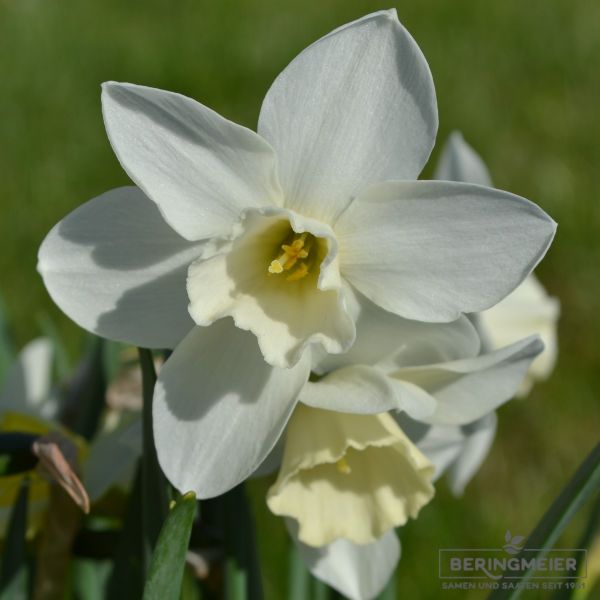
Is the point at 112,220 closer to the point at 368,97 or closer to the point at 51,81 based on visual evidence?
the point at 368,97

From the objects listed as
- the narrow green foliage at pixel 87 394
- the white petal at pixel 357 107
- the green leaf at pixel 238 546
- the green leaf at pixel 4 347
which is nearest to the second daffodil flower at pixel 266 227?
the white petal at pixel 357 107

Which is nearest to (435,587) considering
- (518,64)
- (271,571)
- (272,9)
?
(271,571)

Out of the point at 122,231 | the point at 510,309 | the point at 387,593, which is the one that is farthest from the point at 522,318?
the point at 122,231

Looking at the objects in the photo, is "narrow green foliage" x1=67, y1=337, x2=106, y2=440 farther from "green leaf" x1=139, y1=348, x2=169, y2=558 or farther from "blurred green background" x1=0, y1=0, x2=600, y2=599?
"blurred green background" x1=0, y1=0, x2=600, y2=599

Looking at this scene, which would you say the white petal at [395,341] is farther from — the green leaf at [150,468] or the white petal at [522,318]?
the white petal at [522,318]

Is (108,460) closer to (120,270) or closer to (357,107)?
(120,270)

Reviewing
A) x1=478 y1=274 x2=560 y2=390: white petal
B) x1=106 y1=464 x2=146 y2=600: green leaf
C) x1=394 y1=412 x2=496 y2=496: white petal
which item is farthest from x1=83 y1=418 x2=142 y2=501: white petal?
x1=478 y1=274 x2=560 y2=390: white petal
